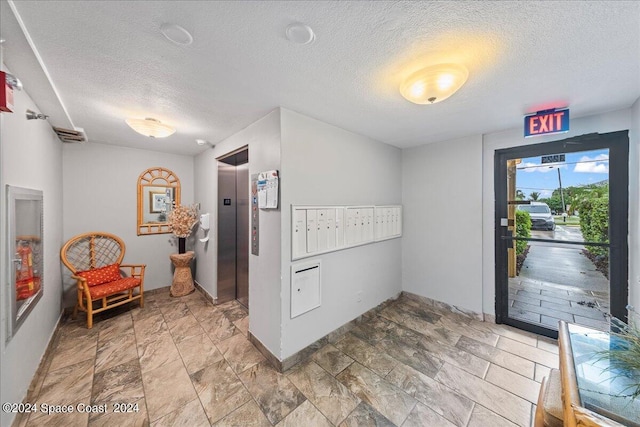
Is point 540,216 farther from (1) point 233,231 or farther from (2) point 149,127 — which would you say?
(2) point 149,127

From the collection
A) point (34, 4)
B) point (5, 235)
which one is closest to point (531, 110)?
point (34, 4)

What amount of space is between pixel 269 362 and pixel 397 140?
10.1ft

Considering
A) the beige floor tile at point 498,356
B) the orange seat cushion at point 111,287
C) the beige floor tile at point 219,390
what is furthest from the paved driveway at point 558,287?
the orange seat cushion at point 111,287

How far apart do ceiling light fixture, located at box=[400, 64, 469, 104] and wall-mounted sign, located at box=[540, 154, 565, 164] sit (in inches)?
76.1

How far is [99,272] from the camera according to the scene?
302cm

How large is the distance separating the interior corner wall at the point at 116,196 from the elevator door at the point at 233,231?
1.06 meters

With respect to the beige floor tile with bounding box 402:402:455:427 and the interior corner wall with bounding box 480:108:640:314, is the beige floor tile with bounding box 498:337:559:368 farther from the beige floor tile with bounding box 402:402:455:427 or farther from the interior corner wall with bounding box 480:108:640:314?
the beige floor tile with bounding box 402:402:455:427

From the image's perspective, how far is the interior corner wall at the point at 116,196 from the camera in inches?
123

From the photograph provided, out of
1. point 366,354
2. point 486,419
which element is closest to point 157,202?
point 366,354

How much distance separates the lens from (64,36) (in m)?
1.18

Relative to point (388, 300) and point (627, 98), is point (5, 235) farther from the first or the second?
point (627, 98)

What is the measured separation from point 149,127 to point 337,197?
2.03 meters

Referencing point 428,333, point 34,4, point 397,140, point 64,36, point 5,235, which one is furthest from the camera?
point 397,140

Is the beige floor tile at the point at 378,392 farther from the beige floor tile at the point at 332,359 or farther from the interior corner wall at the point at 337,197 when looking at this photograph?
the interior corner wall at the point at 337,197
